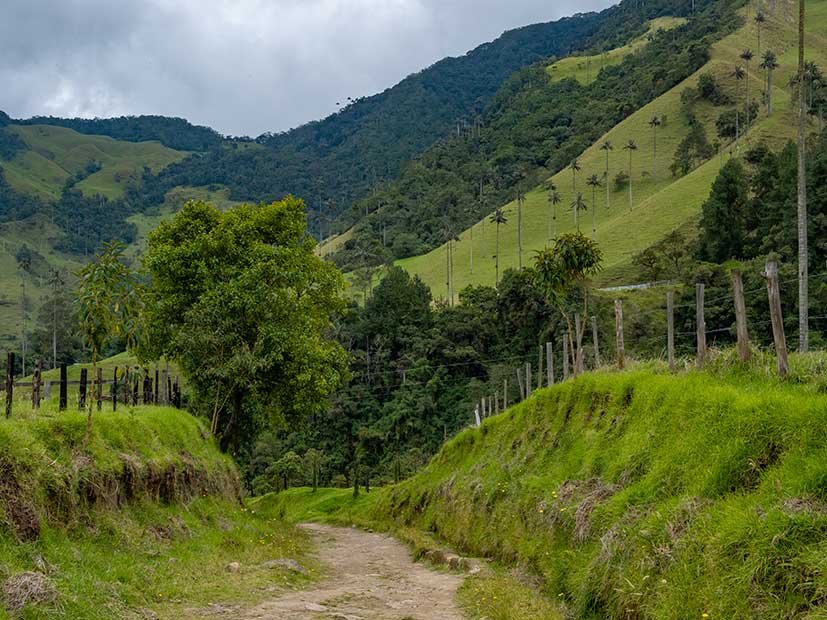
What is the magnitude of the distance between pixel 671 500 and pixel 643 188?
15075 centimetres

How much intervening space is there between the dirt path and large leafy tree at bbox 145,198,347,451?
29.4ft

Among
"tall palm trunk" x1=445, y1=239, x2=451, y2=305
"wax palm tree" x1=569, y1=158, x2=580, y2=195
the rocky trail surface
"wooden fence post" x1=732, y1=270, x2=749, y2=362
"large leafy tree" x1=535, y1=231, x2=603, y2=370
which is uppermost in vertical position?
"wax palm tree" x1=569, y1=158, x2=580, y2=195

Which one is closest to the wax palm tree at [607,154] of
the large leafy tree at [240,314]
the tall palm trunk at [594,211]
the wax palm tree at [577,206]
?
the tall palm trunk at [594,211]

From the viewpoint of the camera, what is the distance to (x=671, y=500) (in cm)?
1255

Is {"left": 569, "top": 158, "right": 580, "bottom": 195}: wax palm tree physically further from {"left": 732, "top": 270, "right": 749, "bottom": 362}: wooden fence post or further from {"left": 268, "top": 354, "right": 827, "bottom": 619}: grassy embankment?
{"left": 732, "top": 270, "right": 749, "bottom": 362}: wooden fence post

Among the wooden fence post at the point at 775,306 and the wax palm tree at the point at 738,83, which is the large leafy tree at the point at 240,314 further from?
the wax palm tree at the point at 738,83

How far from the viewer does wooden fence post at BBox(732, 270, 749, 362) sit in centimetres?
1449

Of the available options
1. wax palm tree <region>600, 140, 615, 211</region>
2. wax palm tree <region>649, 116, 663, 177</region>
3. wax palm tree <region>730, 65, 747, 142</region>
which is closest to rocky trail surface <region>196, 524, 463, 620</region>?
wax palm tree <region>600, 140, 615, 211</region>

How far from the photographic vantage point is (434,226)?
196 meters

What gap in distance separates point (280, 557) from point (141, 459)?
692cm

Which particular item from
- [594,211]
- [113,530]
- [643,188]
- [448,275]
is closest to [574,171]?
[643,188]

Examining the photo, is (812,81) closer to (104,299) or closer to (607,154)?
(607,154)

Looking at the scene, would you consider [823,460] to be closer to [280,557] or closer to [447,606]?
[447,606]

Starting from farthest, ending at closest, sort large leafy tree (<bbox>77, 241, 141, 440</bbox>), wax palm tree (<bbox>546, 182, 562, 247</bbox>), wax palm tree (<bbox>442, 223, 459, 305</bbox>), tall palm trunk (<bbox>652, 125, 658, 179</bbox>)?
1. tall palm trunk (<bbox>652, 125, 658, 179</bbox>)
2. wax palm tree (<bbox>546, 182, 562, 247</bbox>)
3. wax palm tree (<bbox>442, 223, 459, 305</bbox>)
4. large leafy tree (<bbox>77, 241, 141, 440</bbox>)
